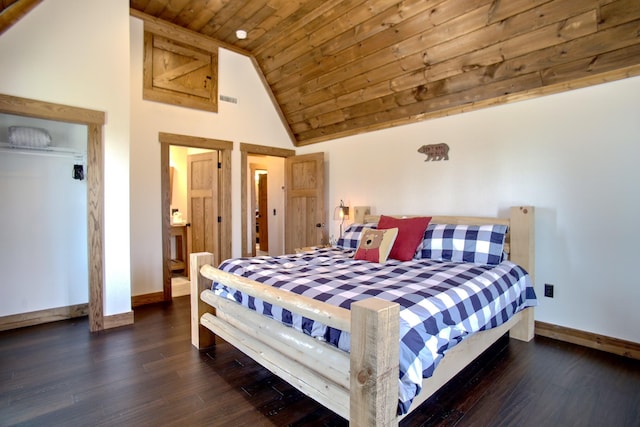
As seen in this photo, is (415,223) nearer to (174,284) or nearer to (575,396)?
(575,396)

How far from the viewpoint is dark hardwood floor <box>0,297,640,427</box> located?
179 cm

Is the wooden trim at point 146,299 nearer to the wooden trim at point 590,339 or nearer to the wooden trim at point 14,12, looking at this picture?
the wooden trim at point 14,12

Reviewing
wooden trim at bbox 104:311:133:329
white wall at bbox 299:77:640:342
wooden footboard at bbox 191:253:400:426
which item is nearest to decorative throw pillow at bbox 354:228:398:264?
white wall at bbox 299:77:640:342

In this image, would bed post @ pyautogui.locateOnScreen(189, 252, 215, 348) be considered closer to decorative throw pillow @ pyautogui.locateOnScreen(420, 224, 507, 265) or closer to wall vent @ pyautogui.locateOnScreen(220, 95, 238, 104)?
decorative throw pillow @ pyautogui.locateOnScreen(420, 224, 507, 265)

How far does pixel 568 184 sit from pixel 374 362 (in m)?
2.60

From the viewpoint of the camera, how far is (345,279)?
2217 millimetres

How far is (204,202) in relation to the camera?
484 cm

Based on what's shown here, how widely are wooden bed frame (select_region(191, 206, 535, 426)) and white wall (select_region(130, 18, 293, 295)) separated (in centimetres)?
164

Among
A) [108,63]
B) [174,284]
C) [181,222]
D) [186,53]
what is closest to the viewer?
[108,63]

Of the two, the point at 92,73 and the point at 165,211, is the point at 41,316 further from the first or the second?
the point at 92,73

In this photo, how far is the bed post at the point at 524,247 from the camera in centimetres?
283

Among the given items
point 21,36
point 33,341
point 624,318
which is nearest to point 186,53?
point 21,36

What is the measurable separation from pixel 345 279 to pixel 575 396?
1572mm

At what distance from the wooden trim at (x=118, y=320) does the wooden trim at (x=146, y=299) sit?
0.63 meters
